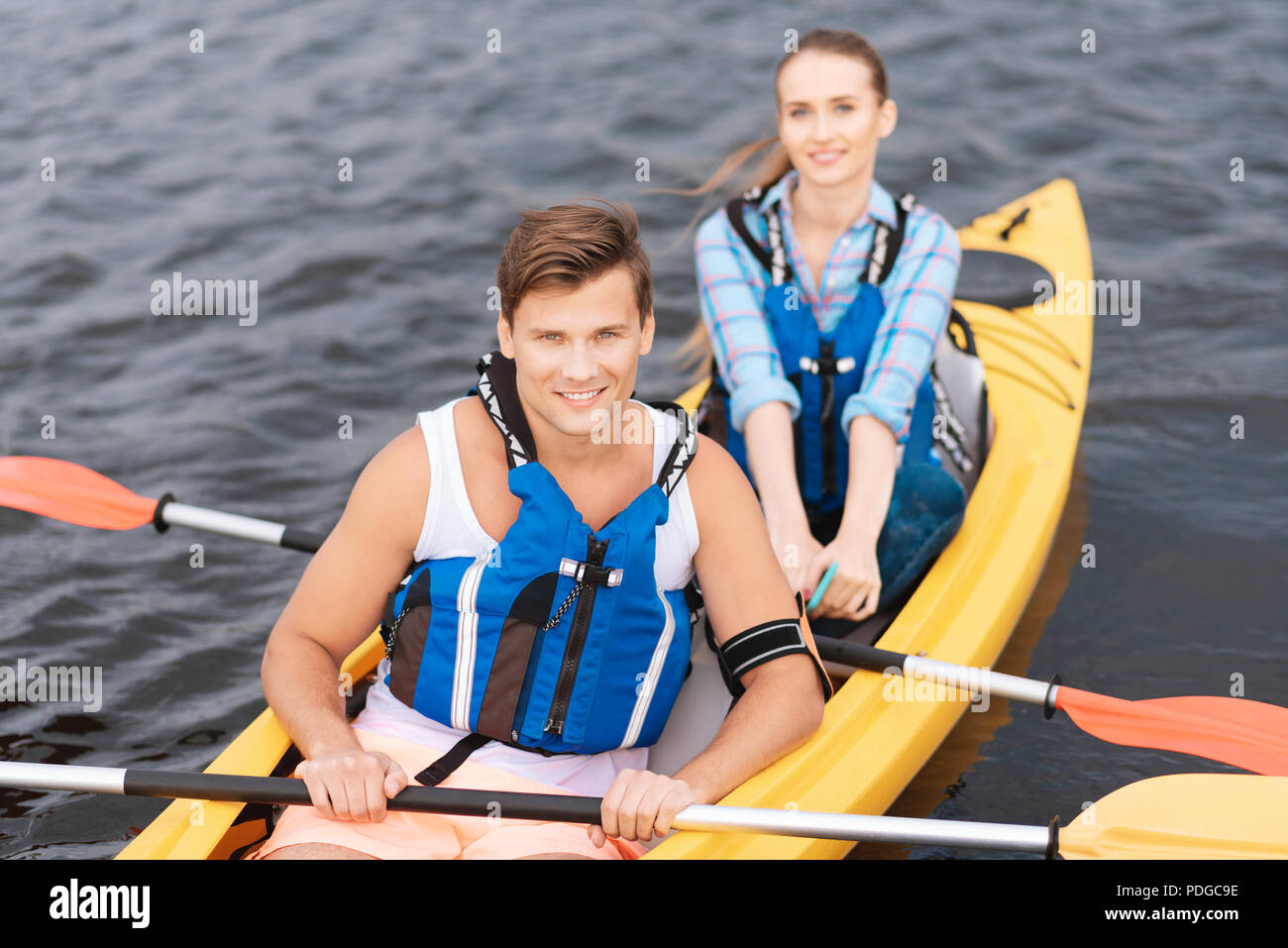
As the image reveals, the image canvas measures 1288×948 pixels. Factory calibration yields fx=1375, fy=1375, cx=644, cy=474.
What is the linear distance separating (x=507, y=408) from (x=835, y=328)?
4.07 feet

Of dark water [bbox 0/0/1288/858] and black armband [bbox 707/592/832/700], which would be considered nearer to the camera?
black armband [bbox 707/592/832/700]

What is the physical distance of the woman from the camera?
3174 millimetres

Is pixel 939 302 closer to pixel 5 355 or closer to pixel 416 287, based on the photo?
pixel 416 287

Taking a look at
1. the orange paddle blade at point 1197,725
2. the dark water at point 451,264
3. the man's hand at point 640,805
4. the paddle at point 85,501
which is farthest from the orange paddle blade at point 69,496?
the orange paddle blade at point 1197,725

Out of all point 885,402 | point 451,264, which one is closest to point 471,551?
point 885,402

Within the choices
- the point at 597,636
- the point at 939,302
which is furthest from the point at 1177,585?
the point at 597,636

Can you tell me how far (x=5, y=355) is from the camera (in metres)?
5.27

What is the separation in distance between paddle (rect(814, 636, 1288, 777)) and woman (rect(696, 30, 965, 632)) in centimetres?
15

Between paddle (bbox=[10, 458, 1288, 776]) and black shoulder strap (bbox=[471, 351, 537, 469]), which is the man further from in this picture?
paddle (bbox=[10, 458, 1288, 776])

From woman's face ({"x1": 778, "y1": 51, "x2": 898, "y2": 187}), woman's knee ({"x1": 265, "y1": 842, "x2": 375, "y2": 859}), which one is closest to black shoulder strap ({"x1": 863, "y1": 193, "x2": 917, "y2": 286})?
woman's face ({"x1": 778, "y1": 51, "x2": 898, "y2": 187})

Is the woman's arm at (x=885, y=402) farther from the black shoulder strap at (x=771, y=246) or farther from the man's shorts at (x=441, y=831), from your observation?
the man's shorts at (x=441, y=831)

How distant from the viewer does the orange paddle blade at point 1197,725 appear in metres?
2.78

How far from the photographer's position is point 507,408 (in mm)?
2354
